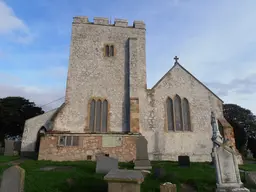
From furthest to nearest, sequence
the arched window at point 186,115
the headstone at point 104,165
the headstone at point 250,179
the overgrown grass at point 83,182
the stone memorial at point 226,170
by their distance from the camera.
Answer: the arched window at point 186,115 → the headstone at point 104,165 → the headstone at point 250,179 → the stone memorial at point 226,170 → the overgrown grass at point 83,182

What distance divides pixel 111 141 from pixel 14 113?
82.5 ft

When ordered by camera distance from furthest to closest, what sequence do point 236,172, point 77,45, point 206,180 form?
point 77,45 < point 206,180 < point 236,172

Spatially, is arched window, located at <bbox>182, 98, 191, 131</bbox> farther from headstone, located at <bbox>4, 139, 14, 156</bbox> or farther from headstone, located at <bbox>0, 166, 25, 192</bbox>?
headstone, located at <bbox>4, 139, 14, 156</bbox>

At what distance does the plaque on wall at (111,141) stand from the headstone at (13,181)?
28.1ft

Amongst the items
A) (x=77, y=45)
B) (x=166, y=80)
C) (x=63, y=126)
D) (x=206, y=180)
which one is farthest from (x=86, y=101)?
(x=206, y=180)

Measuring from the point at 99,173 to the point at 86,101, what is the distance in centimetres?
914

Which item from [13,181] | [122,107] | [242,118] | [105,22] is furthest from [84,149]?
[242,118]

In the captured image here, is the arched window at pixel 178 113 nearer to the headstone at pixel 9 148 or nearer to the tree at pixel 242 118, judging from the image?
the tree at pixel 242 118

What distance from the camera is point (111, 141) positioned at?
44.5 feet

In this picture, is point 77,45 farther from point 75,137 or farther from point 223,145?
point 223,145

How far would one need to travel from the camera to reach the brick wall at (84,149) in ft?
42.7

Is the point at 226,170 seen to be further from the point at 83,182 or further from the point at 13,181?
the point at 13,181

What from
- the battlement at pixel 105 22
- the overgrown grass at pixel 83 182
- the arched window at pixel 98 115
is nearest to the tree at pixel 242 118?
the battlement at pixel 105 22

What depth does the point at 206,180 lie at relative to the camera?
768cm
